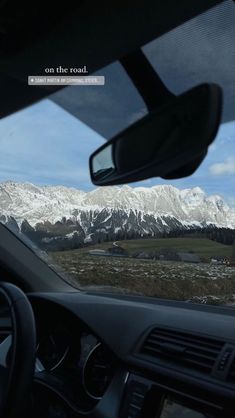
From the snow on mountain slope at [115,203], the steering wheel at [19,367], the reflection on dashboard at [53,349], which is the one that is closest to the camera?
the steering wheel at [19,367]

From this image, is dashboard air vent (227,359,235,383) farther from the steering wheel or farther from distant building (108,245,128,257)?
distant building (108,245,128,257)

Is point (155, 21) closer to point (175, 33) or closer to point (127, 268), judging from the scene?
point (175, 33)

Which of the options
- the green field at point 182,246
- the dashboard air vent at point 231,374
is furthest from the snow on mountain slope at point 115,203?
the dashboard air vent at point 231,374

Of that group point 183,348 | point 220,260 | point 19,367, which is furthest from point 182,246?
point 19,367

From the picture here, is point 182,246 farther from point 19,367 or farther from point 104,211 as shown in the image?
point 19,367

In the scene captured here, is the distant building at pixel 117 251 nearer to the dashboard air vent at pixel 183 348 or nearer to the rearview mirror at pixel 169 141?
the dashboard air vent at pixel 183 348

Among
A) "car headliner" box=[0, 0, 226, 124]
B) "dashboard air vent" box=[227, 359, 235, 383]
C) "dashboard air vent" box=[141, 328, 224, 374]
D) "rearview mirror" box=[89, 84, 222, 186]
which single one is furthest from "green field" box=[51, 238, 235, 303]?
"car headliner" box=[0, 0, 226, 124]

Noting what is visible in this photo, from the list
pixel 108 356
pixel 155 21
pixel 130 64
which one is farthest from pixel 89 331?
pixel 155 21
